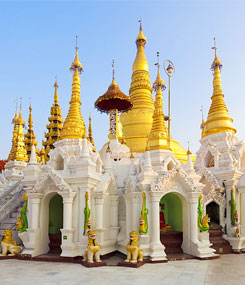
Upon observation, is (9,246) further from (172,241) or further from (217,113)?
(217,113)

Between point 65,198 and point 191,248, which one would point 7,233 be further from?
point 191,248

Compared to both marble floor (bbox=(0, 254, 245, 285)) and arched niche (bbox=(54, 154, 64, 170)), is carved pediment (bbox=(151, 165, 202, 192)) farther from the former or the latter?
arched niche (bbox=(54, 154, 64, 170))

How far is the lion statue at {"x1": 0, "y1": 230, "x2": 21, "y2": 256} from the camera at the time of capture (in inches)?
508

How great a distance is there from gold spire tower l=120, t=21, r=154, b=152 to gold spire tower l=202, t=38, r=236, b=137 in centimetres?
500

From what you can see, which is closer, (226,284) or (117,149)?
(226,284)

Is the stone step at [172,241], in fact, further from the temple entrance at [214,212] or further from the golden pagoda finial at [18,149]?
the golden pagoda finial at [18,149]

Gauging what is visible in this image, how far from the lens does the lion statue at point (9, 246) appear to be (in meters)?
12.9

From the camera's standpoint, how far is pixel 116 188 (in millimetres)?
15047

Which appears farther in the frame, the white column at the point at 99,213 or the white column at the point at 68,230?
the white column at the point at 99,213

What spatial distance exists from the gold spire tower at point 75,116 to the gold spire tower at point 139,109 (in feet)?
17.6

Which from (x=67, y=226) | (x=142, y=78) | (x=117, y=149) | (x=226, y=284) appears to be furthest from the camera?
(x=142, y=78)

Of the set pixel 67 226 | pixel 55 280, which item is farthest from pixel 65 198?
pixel 55 280

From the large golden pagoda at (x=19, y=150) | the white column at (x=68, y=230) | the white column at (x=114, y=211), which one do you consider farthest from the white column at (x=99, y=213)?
the large golden pagoda at (x=19, y=150)

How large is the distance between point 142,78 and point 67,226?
52.2 feet
